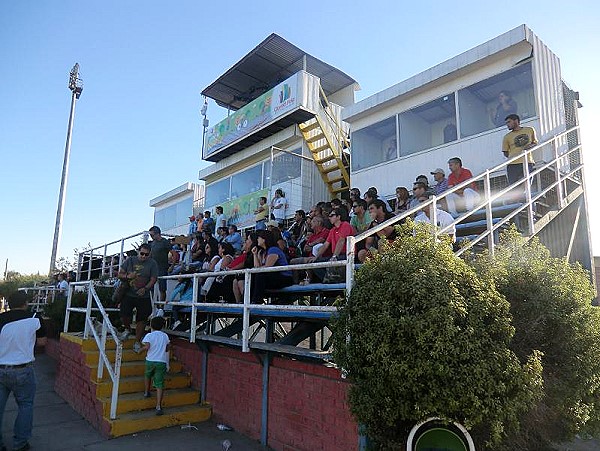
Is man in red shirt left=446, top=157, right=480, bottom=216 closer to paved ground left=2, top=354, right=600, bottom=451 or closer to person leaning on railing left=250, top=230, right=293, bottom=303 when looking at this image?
person leaning on railing left=250, top=230, right=293, bottom=303

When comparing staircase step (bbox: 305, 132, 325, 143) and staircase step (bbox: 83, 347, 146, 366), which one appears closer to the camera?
staircase step (bbox: 83, 347, 146, 366)

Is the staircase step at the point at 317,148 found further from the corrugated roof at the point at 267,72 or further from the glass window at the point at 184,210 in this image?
the glass window at the point at 184,210

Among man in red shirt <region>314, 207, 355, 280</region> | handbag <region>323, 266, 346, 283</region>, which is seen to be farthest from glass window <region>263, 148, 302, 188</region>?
handbag <region>323, 266, 346, 283</region>

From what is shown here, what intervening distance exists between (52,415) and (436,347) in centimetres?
721

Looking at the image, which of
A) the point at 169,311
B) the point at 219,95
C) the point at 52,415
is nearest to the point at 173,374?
the point at 169,311

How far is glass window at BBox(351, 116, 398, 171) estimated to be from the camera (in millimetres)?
11898

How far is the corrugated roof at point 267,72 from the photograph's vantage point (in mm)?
16484

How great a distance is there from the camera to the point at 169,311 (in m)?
8.93

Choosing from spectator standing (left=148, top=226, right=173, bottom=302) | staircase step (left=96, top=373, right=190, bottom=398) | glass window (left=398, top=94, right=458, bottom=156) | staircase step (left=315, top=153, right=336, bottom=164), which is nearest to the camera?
staircase step (left=96, top=373, right=190, bottom=398)

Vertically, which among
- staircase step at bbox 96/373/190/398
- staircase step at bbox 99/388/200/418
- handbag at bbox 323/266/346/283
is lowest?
staircase step at bbox 99/388/200/418

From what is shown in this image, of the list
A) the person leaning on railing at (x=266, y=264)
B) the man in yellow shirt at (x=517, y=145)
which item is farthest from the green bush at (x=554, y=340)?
the man in yellow shirt at (x=517, y=145)

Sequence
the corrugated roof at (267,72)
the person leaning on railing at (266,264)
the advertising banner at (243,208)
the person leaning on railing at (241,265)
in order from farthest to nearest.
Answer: the corrugated roof at (267,72) → the advertising banner at (243,208) → the person leaning on railing at (241,265) → the person leaning on railing at (266,264)

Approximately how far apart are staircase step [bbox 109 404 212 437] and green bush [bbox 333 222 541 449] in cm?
432

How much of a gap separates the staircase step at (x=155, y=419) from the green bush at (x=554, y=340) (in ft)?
16.7
